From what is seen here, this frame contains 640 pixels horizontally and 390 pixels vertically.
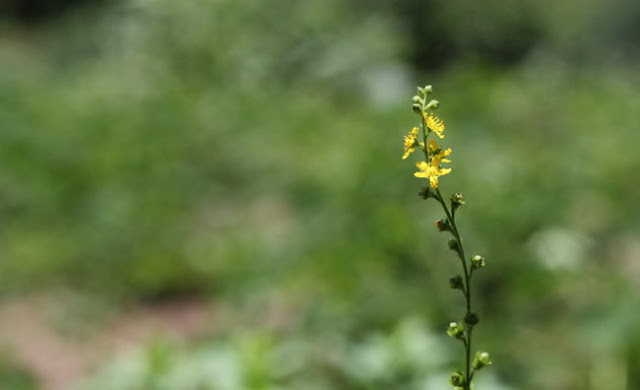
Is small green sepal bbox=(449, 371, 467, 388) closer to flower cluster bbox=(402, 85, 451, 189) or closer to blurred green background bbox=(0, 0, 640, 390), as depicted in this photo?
flower cluster bbox=(402, 85, 451, 189)

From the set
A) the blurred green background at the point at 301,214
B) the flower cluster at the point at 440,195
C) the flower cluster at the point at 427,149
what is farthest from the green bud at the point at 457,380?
the blurred green background at the point at 301,214

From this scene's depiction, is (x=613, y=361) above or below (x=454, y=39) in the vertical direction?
below

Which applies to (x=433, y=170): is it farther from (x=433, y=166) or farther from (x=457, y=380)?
(x=457, y=380)

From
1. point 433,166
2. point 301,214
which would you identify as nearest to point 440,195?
point 433,166

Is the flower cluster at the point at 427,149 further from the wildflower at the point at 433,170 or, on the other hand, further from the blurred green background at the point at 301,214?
the blurred green background at the point at 301,214

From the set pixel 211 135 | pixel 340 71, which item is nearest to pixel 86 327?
pixel 211 135

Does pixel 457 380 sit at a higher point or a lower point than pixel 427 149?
lower

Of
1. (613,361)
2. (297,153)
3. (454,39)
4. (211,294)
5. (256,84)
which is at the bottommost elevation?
(613,361)

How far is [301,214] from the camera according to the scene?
11.4ft

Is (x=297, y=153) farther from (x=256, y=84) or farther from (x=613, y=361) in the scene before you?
(x=613, y=361)

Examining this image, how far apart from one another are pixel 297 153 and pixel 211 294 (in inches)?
50.6

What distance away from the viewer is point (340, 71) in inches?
251

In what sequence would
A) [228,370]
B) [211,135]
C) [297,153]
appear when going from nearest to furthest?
[228,370] → [297,153] → [211,135]

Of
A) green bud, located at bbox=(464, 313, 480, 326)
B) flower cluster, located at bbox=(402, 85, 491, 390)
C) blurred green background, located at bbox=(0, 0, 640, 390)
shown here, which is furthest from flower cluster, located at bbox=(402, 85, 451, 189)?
blurred green background, located at bbox=(0, 0, 640, 390)
